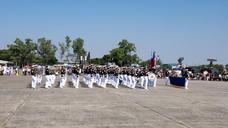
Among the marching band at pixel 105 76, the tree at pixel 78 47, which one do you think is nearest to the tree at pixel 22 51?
the tree at pixel 78 47

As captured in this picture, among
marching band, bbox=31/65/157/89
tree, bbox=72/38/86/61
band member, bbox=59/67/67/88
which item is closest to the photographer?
band member, bbox=59/67/67/88

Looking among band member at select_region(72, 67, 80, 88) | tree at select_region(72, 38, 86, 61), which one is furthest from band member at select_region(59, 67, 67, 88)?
tree at select_region(72, 38, 86, 61)

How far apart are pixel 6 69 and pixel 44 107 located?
5218cm

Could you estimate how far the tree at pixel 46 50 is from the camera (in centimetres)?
10700

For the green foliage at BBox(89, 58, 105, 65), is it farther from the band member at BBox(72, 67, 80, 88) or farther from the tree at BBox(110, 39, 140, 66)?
the band member at BBox(72, 67, 80, 88)

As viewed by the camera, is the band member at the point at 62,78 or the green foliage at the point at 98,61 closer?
the band member at the point at 62,78

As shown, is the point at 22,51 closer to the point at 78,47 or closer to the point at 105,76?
the point at 78,47

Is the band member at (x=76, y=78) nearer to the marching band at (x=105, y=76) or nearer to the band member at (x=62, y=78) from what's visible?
the marching band at (x=105, y=76)

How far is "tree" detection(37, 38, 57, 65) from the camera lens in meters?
107

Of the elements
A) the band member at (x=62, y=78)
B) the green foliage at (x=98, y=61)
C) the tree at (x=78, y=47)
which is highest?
the tree at (x=78, y=47)

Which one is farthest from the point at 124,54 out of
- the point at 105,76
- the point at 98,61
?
the point at 105,76

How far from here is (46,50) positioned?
107188 mm

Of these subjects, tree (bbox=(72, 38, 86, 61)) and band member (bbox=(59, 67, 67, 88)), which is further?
tree (bbox=(72, 38, 86, 61))

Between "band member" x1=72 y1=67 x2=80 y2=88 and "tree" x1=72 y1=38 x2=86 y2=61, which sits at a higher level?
"tree" x1=72 y1=38 x2=86 y2=61
